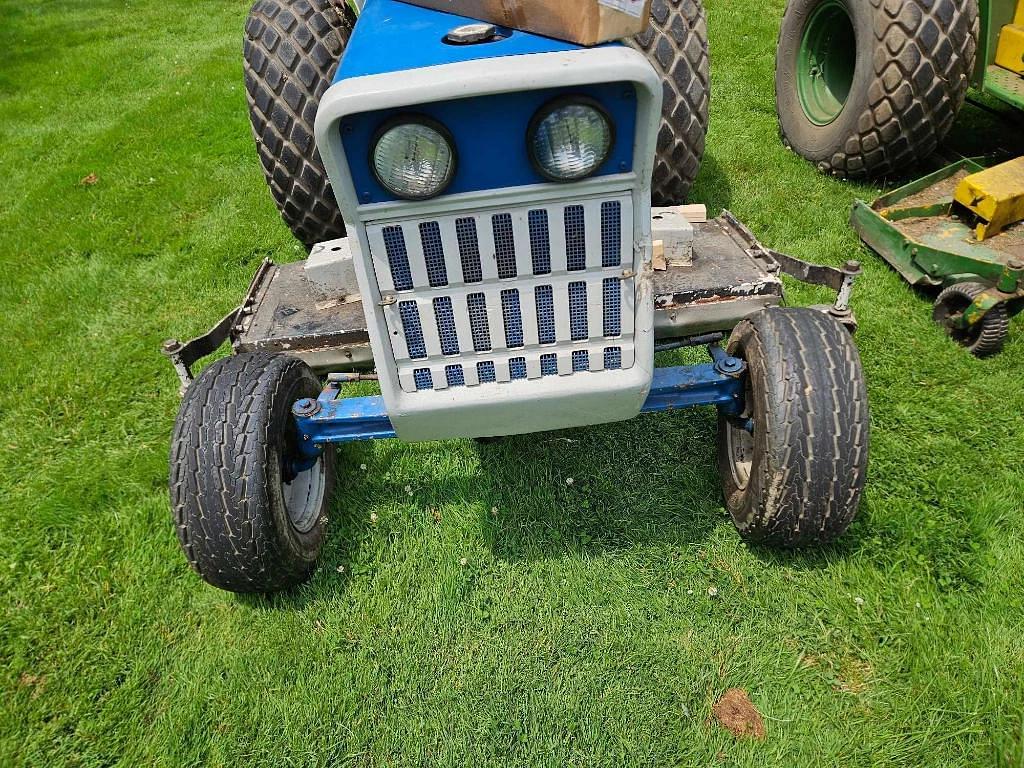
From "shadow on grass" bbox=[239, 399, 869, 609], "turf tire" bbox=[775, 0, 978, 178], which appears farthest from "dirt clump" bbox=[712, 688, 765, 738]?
"turf tire" bbox=[775, 0, 978, 178]

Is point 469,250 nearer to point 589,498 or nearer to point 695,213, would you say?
point 589,498

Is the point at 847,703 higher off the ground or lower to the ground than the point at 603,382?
lower

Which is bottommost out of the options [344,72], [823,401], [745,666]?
[745,666]

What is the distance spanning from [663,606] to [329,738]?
1239 millimetres

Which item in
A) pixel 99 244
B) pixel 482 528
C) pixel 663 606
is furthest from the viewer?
pixel 99 244

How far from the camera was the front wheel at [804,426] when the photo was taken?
86.7 inches

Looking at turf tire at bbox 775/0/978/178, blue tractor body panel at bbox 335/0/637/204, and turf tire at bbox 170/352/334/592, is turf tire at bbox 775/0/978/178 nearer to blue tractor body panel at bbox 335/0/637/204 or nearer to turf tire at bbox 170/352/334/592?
blue tractor body panel at bbox 335/0/637/204

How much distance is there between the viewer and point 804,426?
220 centimetres

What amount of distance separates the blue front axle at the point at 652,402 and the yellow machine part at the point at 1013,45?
3383mm

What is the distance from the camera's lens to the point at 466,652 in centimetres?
247

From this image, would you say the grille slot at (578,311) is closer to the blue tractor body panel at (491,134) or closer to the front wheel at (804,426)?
the blue tractor body panel at (491,134)

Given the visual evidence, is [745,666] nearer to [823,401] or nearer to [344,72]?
[823,401]

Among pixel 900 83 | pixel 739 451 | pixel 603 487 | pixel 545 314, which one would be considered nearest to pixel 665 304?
pixel 739 451

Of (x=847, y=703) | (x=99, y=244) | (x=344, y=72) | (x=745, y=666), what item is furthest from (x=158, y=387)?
(x=847, y=703)
